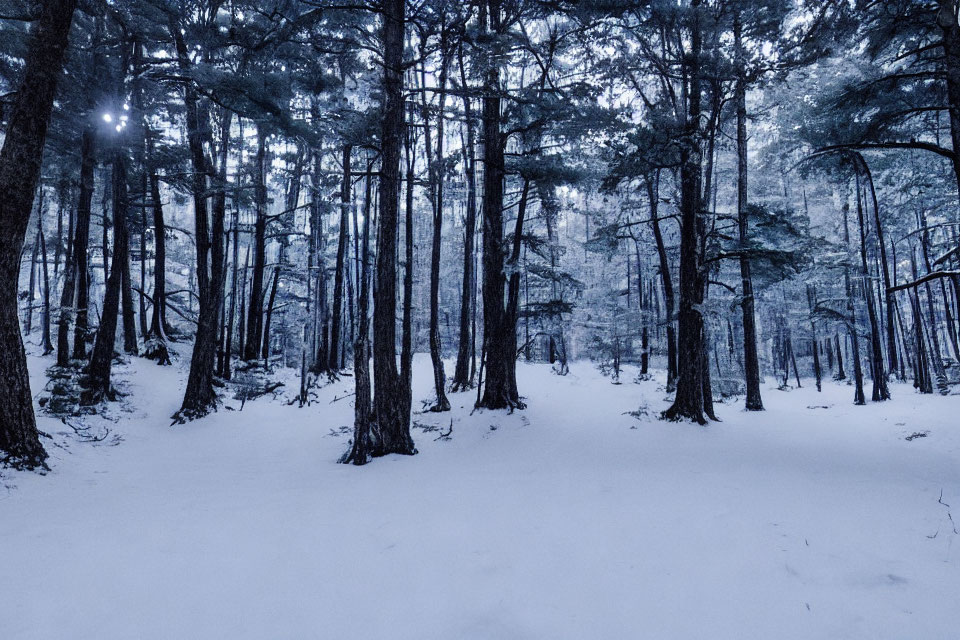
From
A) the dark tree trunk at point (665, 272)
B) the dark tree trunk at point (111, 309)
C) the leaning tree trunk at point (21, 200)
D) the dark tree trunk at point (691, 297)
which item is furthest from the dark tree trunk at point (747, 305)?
the dark tree trunk at point (111, 309)

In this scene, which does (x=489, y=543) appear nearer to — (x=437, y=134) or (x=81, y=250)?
(x=81, y=250)

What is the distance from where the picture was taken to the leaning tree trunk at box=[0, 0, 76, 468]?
532 centimetres

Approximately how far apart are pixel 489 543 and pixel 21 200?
709cm

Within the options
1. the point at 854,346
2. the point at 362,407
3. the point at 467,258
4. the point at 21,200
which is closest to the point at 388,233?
the point at 362,407

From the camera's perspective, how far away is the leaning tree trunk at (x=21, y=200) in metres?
5.32

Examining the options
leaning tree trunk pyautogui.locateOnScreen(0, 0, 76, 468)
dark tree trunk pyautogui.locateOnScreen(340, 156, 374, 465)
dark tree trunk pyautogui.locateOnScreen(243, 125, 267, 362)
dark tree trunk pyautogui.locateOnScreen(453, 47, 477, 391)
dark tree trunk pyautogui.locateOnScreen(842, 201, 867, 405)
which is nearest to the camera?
leaning tree trunk pyautogui.locateOnScreen(0, 0, 76, 468)

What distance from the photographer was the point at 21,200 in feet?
18.2

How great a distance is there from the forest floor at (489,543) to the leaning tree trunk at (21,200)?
2.06 ft

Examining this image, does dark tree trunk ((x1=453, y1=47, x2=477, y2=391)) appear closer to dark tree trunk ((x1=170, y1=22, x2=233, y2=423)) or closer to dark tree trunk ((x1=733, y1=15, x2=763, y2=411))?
dark tree trunk ((x1=170, y1=22, x2=233, y2=423))

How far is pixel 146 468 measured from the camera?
6836 mm

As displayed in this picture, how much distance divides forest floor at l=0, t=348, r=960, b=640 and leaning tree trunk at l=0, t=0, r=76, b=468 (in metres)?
0.63

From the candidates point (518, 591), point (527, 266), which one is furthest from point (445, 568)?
point (527, 266)

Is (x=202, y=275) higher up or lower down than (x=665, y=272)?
lower down

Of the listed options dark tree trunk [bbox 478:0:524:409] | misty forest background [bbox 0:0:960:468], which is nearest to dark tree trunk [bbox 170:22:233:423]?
misty forest background [bbox 0:0:960:468]
